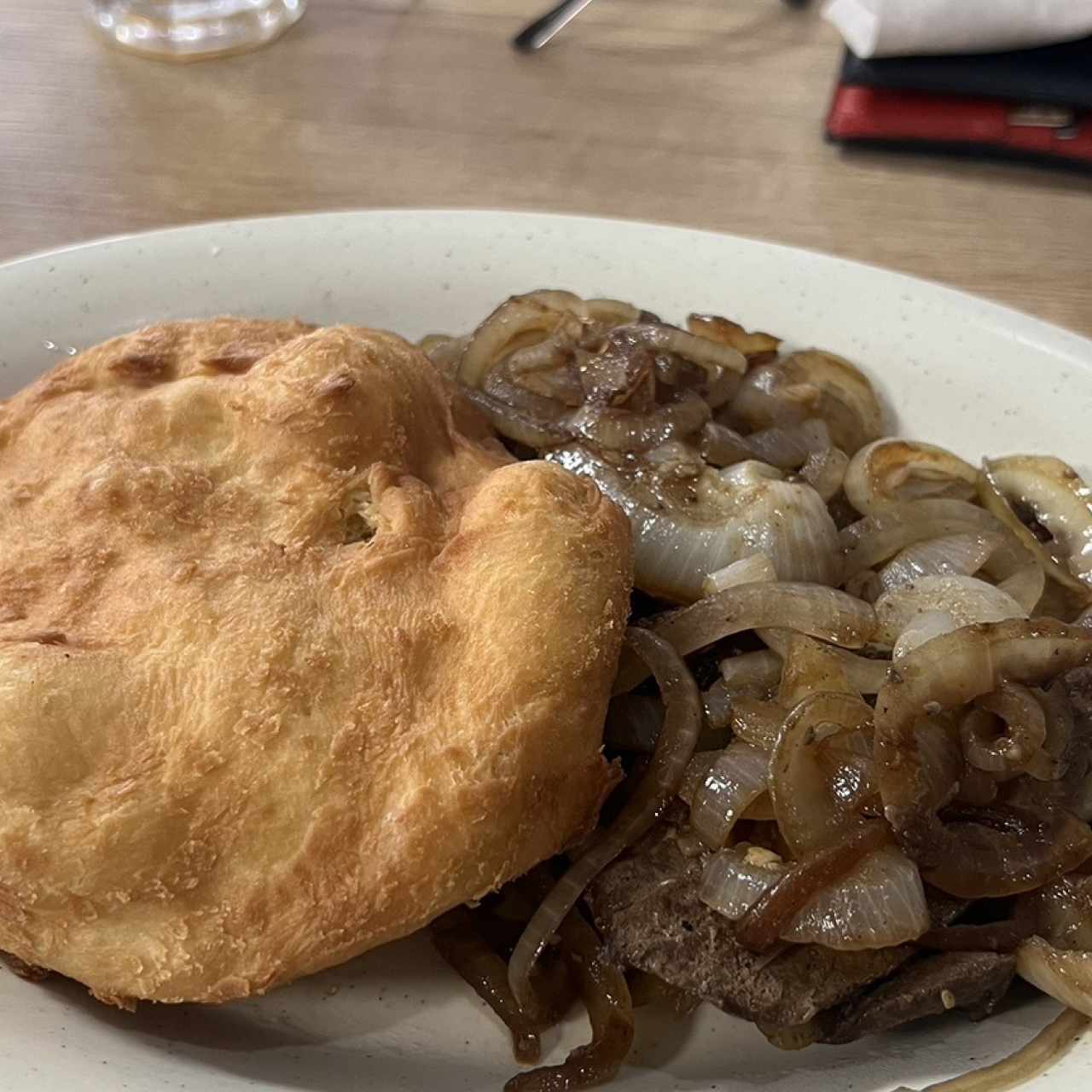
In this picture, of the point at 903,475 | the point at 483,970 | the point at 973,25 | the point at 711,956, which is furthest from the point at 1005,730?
the point at 973,25

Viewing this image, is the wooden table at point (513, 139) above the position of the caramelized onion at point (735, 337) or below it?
below

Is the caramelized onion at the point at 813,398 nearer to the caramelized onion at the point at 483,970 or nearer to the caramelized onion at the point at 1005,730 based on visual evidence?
the caramelized onion at the point at 1005,730

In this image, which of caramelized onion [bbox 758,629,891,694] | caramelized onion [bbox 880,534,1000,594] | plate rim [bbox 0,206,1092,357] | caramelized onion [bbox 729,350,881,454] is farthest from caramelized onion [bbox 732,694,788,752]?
plate rim [bbox 0,206,1092,357]

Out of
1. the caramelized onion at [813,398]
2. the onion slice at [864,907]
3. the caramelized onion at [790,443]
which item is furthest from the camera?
the caramelized onion at [813,398]

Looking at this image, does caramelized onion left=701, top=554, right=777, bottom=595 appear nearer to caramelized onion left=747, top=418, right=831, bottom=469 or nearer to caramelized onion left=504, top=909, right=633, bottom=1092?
caramelized onion left=747, top=418, right=831, bottom=469

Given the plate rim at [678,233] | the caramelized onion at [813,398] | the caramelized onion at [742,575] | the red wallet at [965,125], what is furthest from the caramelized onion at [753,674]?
the red wallet at [965,125]

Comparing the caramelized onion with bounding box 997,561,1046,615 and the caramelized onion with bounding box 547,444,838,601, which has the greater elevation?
the caramelized onion with bounding box 547,444,838,601

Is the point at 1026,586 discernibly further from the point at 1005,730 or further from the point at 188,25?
the point at 188,25
